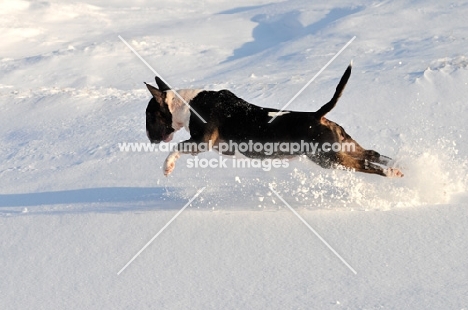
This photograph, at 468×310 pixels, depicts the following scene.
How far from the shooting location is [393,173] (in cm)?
531

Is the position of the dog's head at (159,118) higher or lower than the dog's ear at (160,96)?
lower

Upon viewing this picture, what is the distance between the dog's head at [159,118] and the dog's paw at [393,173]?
6.14 feet

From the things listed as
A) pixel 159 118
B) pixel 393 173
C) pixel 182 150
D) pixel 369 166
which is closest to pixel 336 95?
pixel 369 166

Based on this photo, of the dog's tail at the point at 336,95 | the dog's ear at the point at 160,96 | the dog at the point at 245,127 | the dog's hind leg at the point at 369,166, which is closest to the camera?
the dog's tail at the point at 336,95

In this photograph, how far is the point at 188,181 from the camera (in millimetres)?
6109

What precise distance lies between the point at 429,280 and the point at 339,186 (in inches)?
75.8

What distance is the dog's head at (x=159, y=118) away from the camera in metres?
5.40

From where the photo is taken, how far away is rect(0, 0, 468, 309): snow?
380 cm

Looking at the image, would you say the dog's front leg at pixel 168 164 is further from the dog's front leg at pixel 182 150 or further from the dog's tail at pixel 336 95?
the dog's tail at pixel 336 95

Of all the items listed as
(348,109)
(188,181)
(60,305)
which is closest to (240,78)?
(348,109)

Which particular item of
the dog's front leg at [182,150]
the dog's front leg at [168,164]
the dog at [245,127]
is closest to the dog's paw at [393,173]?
the dog at [245,127]

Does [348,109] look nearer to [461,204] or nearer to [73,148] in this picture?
[461,204]

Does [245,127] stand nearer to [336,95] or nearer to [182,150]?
[182,150]

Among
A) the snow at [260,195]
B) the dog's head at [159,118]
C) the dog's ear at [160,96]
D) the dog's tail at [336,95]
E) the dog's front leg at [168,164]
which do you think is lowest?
the snow at [260,195]
